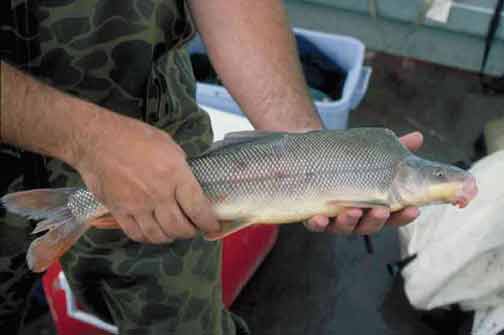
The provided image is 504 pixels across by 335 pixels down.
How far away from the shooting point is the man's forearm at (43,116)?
111 cm

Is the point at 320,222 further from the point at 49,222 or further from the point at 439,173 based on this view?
the point at 49,222

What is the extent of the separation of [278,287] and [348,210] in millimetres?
1088

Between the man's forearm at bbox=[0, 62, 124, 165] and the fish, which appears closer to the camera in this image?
the man's forearm at bbox=[0, 62, 124, 165]

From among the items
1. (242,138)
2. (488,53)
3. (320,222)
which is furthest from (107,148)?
(488,53)

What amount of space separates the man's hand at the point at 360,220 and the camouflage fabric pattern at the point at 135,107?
37cm

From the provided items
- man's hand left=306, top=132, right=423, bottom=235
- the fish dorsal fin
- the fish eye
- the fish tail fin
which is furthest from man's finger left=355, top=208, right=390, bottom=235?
the fish tail fin

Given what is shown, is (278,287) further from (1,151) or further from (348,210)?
(1,151)

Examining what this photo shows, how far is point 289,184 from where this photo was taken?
1.30m

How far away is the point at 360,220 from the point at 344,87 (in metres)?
1.44

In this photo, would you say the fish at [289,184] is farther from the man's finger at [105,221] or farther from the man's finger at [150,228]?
the man's finger at [150,228]

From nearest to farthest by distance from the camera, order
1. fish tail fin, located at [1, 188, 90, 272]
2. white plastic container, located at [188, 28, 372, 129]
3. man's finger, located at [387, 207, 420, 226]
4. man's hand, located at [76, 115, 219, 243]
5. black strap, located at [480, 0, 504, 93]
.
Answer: man's hand, located at [76, 115, 219, 243], fish tail fin, located at [1, 188, 90, 272], man's finger, located at [387, 207, 420, 226], white plastic container, located at [188, 28, 372, 129], black strap, located at [480, 0, 504, 93]

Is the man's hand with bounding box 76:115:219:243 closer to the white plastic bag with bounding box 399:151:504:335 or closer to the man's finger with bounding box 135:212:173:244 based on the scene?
the man's finger with bounding box 135:212:173:244

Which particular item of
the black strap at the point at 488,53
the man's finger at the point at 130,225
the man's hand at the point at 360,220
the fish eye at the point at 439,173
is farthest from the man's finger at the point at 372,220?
the black strap at the point at 488,53

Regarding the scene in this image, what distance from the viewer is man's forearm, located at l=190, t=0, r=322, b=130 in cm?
151
